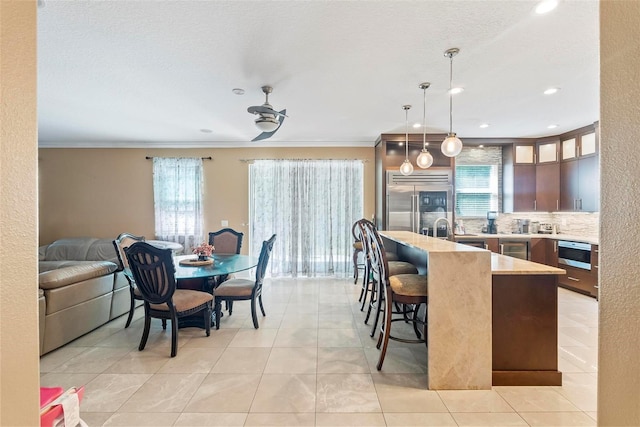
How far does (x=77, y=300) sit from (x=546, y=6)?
181 inches

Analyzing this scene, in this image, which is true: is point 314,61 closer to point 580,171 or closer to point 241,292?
point 241,292

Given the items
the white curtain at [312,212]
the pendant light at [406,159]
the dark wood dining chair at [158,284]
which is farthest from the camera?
the white curtain at [312,212]

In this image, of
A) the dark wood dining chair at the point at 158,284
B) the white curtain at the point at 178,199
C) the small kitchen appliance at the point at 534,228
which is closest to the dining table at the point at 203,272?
the dark wood dining chair at the point at 158,284

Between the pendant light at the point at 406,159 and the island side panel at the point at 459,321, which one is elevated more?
the pendant light at the point at 406,159

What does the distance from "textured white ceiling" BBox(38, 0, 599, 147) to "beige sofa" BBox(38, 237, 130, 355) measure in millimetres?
1944

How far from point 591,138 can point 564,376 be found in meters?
3.97

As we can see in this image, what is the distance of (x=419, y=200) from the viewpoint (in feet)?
16.6

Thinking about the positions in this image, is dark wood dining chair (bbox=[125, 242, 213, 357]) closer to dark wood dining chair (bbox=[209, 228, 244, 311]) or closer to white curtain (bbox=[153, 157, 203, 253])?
dark wood dining chair (bbox=[209, 228, 244, 311])

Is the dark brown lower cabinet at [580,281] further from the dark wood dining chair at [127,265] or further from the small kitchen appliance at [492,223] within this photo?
the dark wood dining chair at [127,265]

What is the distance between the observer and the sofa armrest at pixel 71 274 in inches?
103

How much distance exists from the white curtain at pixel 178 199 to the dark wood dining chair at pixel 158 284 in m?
3.02

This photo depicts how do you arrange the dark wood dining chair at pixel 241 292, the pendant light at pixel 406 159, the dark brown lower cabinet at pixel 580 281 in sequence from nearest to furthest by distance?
the dark wood dining chair at pixel 241 292, the pendant light at pixel 406 159, the dark brown lower cabinet at pixel 580 281

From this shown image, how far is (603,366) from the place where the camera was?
28.6 inches

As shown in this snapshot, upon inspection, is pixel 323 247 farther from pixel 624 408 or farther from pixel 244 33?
pixel 624 408
